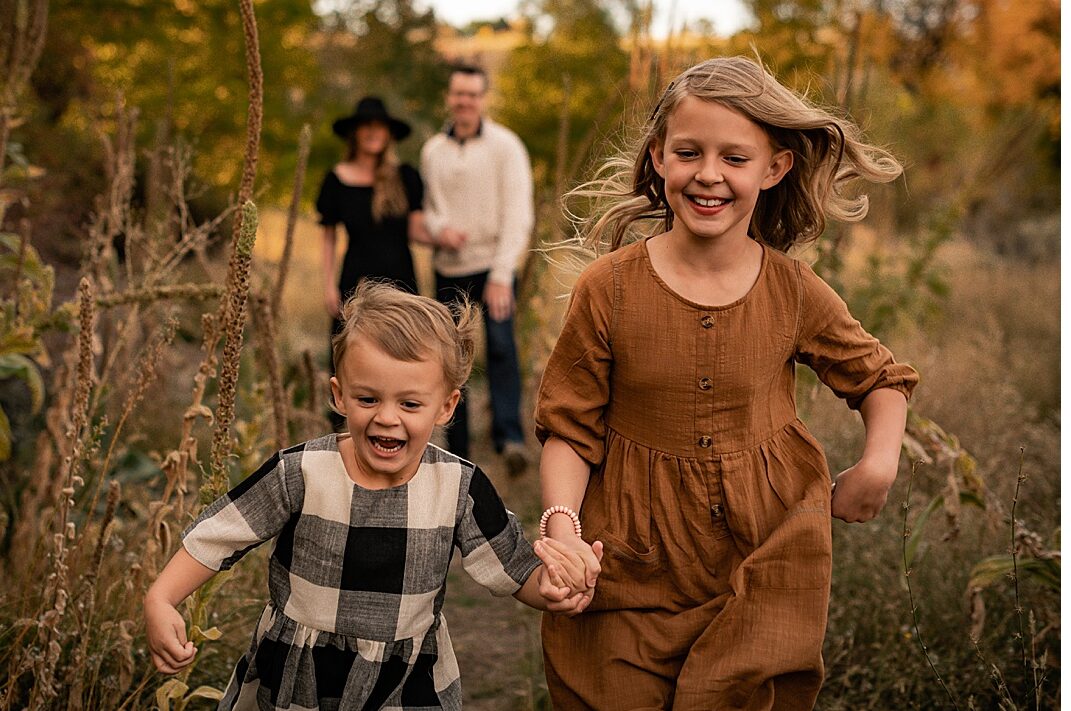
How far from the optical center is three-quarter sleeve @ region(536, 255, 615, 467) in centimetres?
218

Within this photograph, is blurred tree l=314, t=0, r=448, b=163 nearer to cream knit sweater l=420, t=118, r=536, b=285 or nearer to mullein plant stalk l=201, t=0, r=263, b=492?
cream knit sweater l=420, t=118, r=536, b=285

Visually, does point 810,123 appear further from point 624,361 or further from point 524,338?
point 524,338

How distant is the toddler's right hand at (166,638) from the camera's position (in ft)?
5.97

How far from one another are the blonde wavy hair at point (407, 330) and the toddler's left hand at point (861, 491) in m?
0.74

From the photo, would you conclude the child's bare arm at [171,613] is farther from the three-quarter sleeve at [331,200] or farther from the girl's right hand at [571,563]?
the three-quarter sleeve at [331,200]

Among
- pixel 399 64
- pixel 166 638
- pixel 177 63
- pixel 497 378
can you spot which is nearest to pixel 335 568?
pixel 166 638

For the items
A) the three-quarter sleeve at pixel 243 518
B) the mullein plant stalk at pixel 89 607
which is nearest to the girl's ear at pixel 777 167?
the three-quarter sleeve at pixel 243 518

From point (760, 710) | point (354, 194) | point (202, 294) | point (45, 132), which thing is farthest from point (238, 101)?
point (760, 710)

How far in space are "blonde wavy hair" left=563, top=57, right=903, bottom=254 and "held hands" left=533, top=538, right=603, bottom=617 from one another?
0.77 metres

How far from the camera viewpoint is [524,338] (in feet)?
20.6

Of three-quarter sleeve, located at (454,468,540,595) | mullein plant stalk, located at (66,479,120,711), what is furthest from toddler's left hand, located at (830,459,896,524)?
mullein plant stalk, located at (66,479,120,711)

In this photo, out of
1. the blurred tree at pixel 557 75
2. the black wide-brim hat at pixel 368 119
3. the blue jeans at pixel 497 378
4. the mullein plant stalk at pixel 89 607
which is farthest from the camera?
the blurred tree at pixel 557 75

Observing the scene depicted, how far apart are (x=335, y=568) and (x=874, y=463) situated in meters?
0.99

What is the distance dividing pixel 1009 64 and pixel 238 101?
34.5 ft
